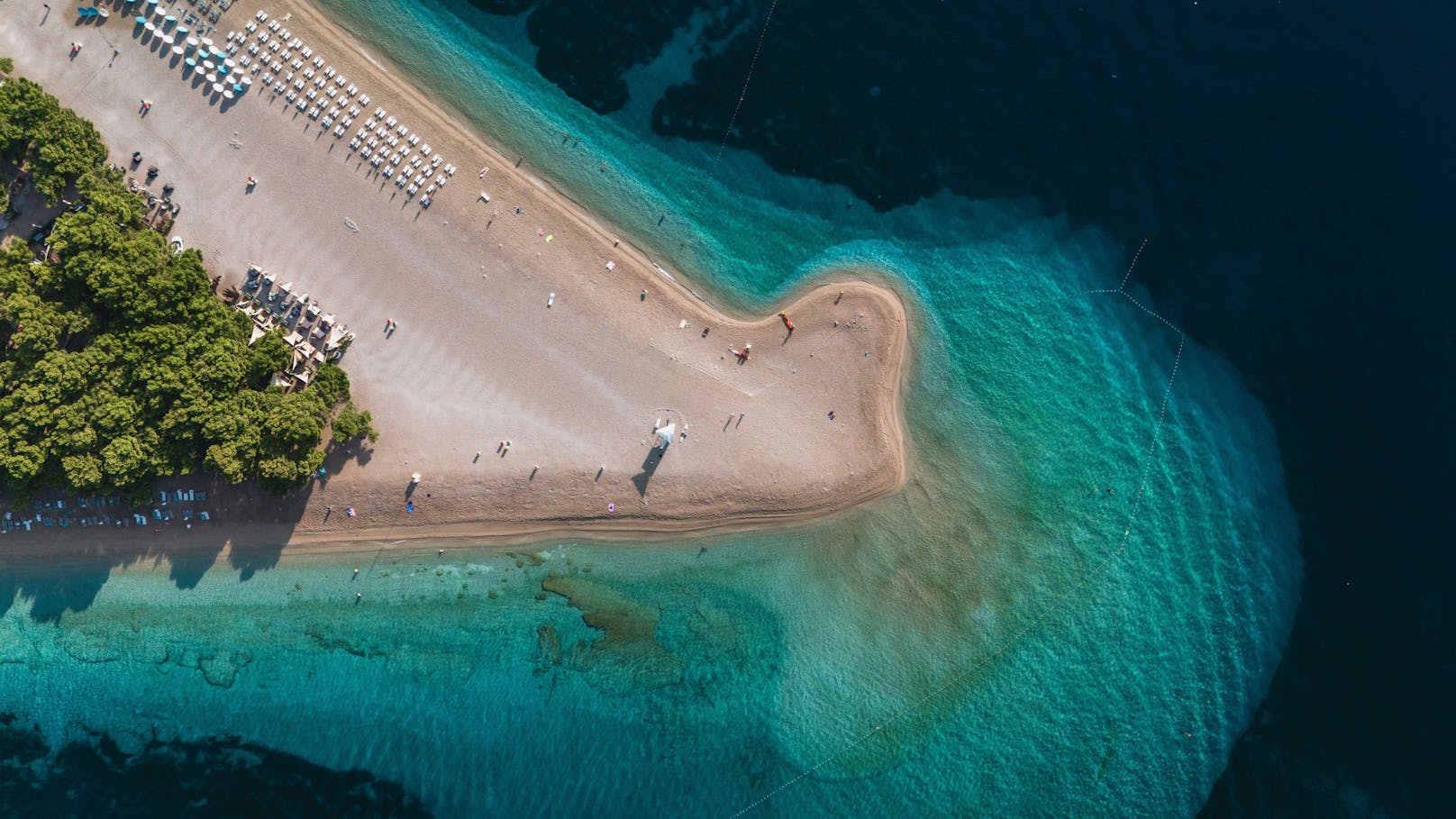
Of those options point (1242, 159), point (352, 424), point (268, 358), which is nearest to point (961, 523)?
point (1242, 159)

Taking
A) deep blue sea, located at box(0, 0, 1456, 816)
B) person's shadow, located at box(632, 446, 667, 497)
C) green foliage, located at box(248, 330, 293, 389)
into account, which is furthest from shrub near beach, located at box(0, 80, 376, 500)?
person's shadow, located at box(632, 446, 667, 497)

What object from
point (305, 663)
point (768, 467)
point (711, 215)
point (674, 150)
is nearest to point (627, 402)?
point (768, 467)

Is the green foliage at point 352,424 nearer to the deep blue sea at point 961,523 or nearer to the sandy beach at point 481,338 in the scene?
the sandy beach at point 481,338

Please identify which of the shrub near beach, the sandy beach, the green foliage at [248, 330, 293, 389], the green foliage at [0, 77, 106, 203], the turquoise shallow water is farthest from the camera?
the turquoise shallow water

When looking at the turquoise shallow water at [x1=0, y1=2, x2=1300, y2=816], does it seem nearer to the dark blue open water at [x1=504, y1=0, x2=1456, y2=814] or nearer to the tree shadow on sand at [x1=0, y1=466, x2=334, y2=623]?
the tree shadow on sand at [x1=0, y1=466, x2=334, y2=623]

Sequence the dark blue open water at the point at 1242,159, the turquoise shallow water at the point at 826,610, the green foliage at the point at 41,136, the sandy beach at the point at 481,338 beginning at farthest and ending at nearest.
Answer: the dark blue open water at the point at 1242,159 < the turquoise shallow water at the point at 826,610 < the sandy beach at the point at 481,338 < the green foliage at the point at 41,136

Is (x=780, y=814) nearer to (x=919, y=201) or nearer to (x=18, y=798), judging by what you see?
(x=919, y=201)

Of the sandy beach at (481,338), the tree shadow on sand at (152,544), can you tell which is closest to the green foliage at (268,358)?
the sandy beach at (481,338)
